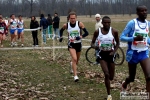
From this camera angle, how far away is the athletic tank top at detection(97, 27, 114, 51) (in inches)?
324

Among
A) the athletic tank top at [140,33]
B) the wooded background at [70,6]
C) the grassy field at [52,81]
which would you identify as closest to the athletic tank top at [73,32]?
the grassy field at [52,81]

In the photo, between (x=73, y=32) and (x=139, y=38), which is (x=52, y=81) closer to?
(x=73, y=32)

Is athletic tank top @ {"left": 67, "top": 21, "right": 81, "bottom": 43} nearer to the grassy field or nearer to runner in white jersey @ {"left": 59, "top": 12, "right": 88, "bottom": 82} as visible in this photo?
runner in white jersey @ {"left": 59, "top": 12, "right": 88, "bottom": 82}

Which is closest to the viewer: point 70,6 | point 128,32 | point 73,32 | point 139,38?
point 139,38

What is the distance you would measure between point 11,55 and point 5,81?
718cm

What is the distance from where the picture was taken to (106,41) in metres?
8.23

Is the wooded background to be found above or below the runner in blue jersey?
below

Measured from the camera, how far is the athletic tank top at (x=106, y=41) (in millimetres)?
8219

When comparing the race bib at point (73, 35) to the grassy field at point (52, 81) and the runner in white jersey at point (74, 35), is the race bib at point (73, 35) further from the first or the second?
the grassy field at point (52, 81)

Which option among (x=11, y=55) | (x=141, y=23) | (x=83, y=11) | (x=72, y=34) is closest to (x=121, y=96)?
(x=141, y=23)

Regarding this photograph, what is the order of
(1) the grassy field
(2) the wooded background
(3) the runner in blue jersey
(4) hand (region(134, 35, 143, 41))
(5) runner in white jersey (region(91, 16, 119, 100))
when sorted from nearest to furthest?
(4) hand (region(134, 35, 143, 41)) → (3) the runner in blue jersey → (5) runner in white jersey (region(91, 16, 119, 100)) → (1) the grassy field → (2) the wooded background

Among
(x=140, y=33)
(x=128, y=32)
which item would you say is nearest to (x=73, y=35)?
(x=128, y=32)

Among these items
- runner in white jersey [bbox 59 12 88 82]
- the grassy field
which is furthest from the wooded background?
runner in white jersey [bbox 59 12 88 82]

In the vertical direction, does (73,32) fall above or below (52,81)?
above
